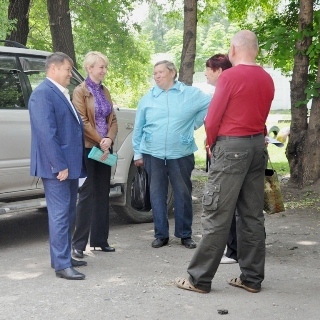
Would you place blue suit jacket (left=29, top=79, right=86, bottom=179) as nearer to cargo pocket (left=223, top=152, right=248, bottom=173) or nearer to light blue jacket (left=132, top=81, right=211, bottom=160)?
light blue jacket (left=132, top=81, right=211, bottom=160)

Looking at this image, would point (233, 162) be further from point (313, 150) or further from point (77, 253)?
point (313, 150)

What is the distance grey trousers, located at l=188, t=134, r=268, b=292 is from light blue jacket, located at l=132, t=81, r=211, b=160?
1757 mm

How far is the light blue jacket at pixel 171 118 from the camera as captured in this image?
24.3 ft

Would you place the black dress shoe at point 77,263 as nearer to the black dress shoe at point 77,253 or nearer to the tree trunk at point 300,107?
the black dress shoe at point 77,253

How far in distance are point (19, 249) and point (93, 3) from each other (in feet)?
46.6

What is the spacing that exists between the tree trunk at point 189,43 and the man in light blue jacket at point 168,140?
157 inches

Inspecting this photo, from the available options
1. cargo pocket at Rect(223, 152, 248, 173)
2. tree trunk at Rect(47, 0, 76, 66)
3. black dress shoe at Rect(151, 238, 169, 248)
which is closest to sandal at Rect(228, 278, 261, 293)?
cargo pocket at Rect(223, 152, 248, 173)

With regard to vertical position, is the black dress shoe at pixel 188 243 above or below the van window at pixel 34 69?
below

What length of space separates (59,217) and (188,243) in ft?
5.78

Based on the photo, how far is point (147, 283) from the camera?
615 centimetres

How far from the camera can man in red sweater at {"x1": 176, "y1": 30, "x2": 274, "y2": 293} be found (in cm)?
552

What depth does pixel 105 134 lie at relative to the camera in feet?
23.8

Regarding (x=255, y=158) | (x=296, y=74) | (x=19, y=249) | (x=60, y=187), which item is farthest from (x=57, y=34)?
(x=255, y=158)

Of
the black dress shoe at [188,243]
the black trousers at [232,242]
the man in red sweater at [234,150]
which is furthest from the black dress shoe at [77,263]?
the man in red sweater at [234,150]
